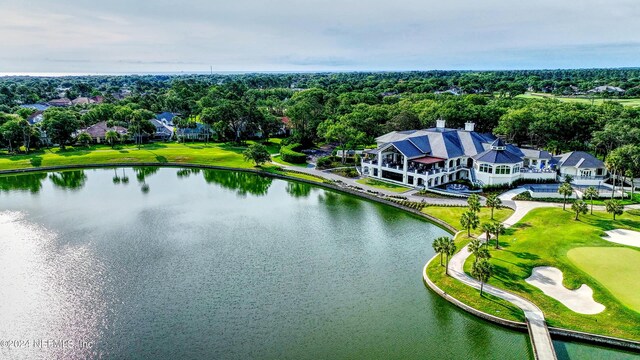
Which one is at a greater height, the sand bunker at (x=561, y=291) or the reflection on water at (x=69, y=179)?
the reflection on water at (x=69, y=179)

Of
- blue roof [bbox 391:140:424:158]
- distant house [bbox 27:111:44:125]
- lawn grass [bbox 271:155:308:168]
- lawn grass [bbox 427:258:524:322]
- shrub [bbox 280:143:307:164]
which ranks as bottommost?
lawn grass [bbox 427:258:524:322]

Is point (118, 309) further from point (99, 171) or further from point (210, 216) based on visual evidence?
point (99, 171)

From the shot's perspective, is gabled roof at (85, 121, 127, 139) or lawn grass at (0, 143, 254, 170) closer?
lawn grass at (0, 143, 254, 170)

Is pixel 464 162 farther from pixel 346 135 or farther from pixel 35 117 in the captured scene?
pixel 35 117

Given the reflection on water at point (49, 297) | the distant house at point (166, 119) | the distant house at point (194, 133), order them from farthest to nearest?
the distant house at point (166, 119)
the distant house at point (194, 133)
the reflection on water at point (49, 297)

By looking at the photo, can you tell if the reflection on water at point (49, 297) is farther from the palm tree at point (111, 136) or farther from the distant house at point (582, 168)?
the distant house at point (582, 168)

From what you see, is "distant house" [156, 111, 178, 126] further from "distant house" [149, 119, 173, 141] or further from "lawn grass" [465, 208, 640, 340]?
"lawn grass" [465, 208, 640, 340]

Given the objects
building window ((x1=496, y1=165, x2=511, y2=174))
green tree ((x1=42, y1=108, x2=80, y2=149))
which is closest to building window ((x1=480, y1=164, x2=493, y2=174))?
building window ((x1=496, y1=165, x2=511, y2=174))

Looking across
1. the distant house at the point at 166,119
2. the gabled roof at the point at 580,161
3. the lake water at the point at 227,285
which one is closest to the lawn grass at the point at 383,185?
the lake water at the point at 227,285

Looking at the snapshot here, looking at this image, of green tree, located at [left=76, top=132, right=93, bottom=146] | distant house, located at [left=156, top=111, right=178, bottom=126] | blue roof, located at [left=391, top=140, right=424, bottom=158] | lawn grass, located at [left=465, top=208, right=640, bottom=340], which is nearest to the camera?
lawn grass, located at [left=465, top=208, right=640, bottom=340]
